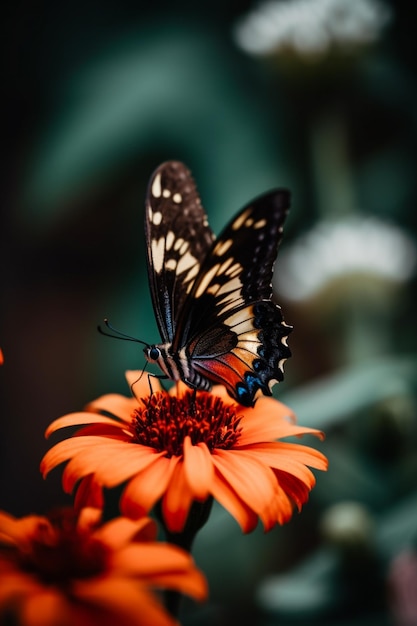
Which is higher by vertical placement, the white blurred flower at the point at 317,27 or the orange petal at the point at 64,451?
the white blurred flower at the point at 317,27

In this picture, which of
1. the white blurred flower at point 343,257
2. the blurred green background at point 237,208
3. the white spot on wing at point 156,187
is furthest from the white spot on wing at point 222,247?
the white blurred flower at point 343,257

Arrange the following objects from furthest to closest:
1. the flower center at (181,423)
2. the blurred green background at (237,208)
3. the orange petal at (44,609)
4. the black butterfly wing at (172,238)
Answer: the blurred green background at (237,208) → the black butterfly wing at (172,238) → the flower center at (181,423) → the orange petal at (44,609)

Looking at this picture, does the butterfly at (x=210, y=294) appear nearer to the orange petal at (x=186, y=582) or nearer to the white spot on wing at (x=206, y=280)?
the white spot on wing at (x=206, y=280)

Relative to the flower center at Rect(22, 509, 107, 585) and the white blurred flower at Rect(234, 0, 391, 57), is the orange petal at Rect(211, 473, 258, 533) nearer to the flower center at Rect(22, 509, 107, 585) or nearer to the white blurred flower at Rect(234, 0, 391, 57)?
the flower center at Rect(22, 509, 107, 585)

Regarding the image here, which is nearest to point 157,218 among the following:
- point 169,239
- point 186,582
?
point 169,239

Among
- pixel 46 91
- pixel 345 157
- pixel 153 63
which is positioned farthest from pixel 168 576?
pixel 46 91

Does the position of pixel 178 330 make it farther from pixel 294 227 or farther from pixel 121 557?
pixel 294 227
